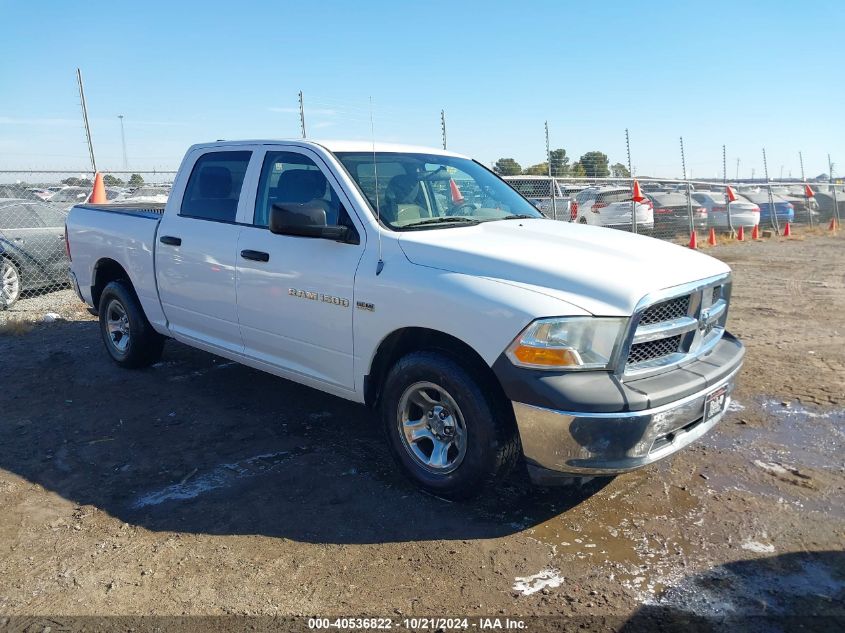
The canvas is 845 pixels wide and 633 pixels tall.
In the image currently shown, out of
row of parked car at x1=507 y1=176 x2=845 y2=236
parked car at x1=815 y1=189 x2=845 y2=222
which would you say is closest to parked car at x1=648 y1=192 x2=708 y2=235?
row of parked car at x1=507 y1=176 x2=845 y2=236

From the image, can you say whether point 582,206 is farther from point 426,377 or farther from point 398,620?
point 398,620

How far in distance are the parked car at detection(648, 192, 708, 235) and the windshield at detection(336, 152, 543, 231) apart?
12.3 metres

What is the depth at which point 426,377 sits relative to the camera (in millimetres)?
3645

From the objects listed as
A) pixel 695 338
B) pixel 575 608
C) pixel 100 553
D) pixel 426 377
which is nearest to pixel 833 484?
pixel 695 338

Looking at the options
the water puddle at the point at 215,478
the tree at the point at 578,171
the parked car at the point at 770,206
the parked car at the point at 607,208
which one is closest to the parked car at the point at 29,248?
the water puddle at the point at 215,478

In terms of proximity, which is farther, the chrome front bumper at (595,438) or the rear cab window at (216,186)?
the rear cab window at (216,186)

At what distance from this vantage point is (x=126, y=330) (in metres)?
6.25

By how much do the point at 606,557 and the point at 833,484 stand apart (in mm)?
1651

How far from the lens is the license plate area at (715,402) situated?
11.7 feet

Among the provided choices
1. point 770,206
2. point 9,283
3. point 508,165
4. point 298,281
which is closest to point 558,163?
A: point 508,165

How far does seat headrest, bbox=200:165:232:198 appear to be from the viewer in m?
5.06

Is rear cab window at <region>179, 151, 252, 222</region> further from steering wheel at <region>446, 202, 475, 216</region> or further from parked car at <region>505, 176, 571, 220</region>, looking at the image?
parked car at <region>505, 176, 571, 220</region>

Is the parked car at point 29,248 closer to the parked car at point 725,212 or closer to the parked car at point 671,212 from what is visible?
the parked car at point 671,212

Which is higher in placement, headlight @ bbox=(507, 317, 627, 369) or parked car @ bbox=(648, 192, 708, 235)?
parked car @ bbox=(648, 192, 708, 235)
